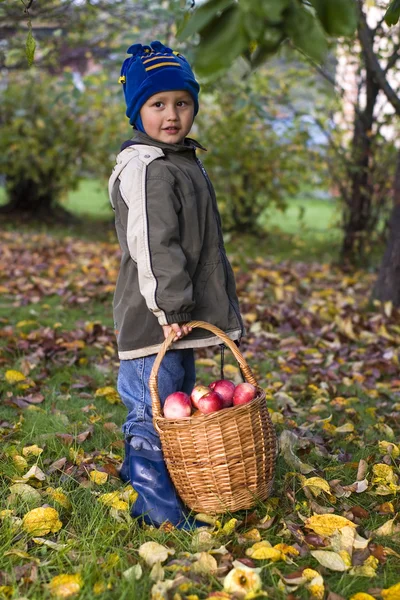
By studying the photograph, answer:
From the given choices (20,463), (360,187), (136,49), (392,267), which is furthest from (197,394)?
(360,187)

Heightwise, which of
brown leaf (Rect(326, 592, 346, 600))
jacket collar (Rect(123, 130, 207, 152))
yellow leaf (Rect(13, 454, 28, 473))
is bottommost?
yellow leaf (Rect(13, 454, 28, 473))

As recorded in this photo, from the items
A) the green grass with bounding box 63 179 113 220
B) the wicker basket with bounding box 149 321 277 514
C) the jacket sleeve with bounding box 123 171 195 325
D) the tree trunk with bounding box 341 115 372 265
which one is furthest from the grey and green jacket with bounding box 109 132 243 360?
the green grass with bounding box 63 179 113 220

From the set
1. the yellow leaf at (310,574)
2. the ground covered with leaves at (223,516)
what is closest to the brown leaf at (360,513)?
the ground covered with leaves at (223,516)

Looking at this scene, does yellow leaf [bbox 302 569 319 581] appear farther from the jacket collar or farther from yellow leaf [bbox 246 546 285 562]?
the jacket collar

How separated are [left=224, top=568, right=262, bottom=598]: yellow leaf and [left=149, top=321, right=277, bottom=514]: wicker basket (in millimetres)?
358

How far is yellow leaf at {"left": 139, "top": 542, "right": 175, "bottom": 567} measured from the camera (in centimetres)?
200

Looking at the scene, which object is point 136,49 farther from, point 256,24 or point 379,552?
point 379,552

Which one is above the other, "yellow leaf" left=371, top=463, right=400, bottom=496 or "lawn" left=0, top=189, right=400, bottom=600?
"yellow leaf" left=371, top=463, right=400, bottom=496

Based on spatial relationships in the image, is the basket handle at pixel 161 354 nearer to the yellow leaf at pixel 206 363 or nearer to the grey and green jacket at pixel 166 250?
the grey and green jacket at pixel 166 250

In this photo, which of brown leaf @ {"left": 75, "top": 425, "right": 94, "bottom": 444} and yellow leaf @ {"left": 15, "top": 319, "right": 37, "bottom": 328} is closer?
brown leaf @ {"left": 75, "top": 425, "right": 94, "bottom": 444}

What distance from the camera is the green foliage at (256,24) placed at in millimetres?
1121

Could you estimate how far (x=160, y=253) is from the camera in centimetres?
220

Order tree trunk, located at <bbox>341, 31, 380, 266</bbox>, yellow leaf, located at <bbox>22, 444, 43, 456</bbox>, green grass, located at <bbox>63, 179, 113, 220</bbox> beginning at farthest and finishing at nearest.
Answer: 1. green grass, located at <bbox>63, 179, 113, 220</bbox>
2. tree trunk, located at <bbox>341, 31, 380, 266</bbox>
3. yellow leaf, located at <bbox>22, 444, 43, 456</bbox>

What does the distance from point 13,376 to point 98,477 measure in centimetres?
116
